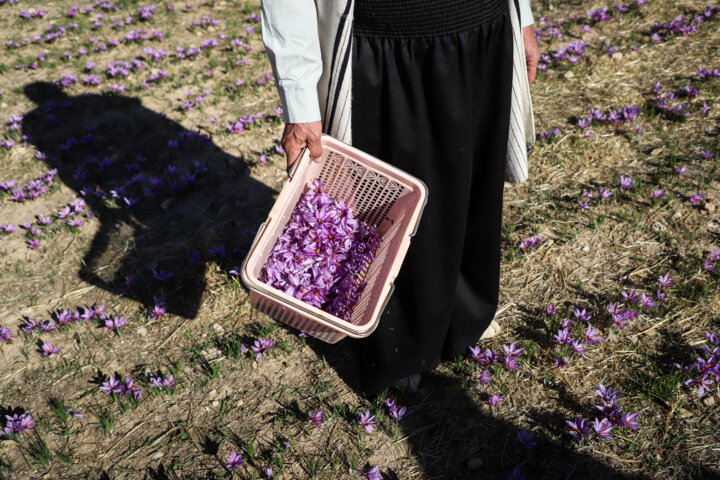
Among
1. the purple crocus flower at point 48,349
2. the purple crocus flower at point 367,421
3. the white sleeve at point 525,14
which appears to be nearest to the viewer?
the white sleeve at point 525,14

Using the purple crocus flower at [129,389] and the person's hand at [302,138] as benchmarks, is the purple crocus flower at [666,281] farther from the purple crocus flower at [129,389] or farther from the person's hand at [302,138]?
the purple crocus flower at [129,389]

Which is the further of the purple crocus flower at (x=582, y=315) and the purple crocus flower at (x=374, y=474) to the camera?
the purple crocus flower at (x=582, y=315)

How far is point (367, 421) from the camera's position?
2877 millimetres

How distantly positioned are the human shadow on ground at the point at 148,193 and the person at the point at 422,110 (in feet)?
6.49

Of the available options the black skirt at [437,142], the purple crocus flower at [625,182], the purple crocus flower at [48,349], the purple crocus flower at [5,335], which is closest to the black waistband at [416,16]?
the black skirt at [437,142]

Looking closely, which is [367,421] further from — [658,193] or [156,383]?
[658,193]

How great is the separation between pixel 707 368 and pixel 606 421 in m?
0.78

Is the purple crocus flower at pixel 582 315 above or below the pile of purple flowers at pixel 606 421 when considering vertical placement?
above

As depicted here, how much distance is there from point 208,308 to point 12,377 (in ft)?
4.65

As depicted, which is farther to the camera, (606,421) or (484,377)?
(484,377)

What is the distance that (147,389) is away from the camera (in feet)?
10.7

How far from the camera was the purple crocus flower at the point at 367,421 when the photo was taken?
2.87m

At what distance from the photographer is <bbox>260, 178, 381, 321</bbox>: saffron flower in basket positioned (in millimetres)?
2586

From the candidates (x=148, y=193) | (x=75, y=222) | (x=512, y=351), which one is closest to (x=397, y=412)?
(x=512, y=351)
